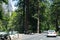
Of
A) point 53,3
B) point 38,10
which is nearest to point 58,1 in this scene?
point 53,3

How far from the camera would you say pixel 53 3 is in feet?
345

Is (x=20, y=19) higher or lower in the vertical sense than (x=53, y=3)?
lower

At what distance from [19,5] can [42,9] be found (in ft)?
28.6

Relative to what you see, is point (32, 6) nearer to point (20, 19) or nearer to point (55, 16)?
point (20, 19)

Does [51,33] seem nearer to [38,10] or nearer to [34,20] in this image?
[38,10]

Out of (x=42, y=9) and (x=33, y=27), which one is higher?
(x=42, y=9)

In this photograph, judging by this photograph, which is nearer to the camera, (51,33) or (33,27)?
(51,33)

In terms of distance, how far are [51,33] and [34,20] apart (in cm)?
3923

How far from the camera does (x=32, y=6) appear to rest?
294 feet

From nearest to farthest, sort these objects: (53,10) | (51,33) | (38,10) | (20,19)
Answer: (51,33), (38,10), (20,19), (53,10)

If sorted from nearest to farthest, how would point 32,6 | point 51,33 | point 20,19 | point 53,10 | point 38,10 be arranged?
1. point 51,33
2. point 38,10
3. point 32,6
4. point 20,19
5. point 53,10

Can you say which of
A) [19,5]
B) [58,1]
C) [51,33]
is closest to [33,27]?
[19,5]

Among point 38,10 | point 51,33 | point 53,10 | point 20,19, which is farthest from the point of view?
point 53,10

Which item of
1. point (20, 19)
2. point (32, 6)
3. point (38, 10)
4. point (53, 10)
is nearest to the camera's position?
point (38, 10)
